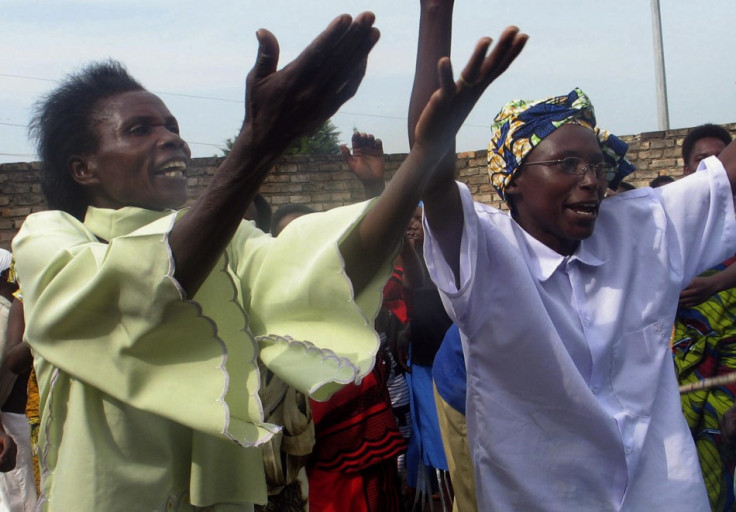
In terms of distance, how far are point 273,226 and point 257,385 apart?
3066 millimetres

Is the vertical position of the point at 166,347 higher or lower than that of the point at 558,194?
lower

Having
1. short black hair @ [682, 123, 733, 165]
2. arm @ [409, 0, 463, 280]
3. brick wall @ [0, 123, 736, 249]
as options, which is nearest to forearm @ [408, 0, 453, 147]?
arm @ [409, 0, 463, 280]

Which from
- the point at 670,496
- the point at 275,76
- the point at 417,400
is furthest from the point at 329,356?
the point at 417,400

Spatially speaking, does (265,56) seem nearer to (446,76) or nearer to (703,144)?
(446,76)

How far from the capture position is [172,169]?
2.04 meters

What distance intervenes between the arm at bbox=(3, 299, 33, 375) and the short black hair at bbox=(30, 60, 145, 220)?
6.09 ft

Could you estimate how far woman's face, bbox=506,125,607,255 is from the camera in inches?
99.3

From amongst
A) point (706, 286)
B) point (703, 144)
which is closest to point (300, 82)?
point (706, 286)

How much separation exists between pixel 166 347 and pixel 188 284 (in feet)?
0.55

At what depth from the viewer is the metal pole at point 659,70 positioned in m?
13.0

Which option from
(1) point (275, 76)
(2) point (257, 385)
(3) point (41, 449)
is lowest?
(3) point (41, 449)

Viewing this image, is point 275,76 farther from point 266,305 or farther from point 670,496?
point 670,496

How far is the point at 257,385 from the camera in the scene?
1.80 m

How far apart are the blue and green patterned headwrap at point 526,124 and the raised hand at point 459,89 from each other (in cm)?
81
